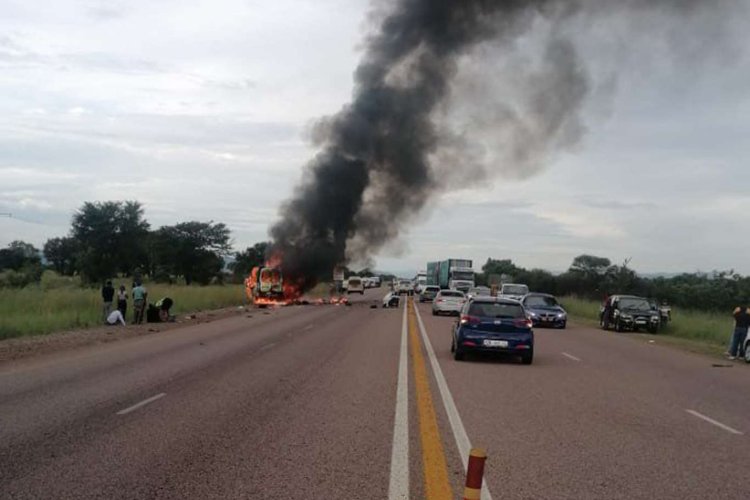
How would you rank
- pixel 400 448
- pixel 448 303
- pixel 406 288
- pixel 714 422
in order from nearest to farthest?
pixel 400 448, pixel 714 422, pixel 448 303, pixel 406 288

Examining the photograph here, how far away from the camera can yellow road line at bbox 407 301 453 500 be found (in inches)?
235

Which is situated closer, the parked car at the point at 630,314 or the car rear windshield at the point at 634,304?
the parked car at the point at 630,314

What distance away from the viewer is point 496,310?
55.6ft

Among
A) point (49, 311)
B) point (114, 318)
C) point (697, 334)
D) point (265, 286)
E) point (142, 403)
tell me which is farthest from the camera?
point (265, 286)

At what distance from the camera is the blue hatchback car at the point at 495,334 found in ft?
53.6

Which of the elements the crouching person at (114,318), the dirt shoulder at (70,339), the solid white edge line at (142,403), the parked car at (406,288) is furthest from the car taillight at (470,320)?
the parked car at (406,288)

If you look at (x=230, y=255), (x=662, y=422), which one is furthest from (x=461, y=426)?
(x=230, y=255)

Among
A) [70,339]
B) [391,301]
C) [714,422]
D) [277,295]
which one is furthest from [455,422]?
[277,295]

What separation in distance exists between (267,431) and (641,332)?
27.5 meters

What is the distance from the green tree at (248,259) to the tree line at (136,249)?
5276mm

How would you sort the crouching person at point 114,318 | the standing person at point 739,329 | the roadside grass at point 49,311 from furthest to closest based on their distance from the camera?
the crouching person at point 114,318 → the roadside grass at point 49,311 → the standing person at point 739,329

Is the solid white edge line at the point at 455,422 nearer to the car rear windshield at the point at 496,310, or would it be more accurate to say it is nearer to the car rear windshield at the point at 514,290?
the car rear windshield at the point at 496,310

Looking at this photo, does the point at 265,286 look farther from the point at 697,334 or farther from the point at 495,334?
the point at 495,334

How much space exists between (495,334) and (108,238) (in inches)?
2603
